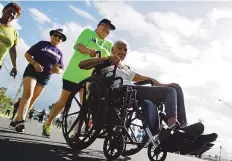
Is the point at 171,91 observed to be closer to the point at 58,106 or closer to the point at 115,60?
the point at 115,60

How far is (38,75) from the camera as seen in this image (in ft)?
17.1

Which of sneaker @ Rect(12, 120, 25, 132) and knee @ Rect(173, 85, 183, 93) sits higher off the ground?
knee @ Rect(173, 85, 183, 93)

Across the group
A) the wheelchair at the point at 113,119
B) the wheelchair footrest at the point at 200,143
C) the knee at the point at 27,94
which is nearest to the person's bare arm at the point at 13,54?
the knee at the point at 27,94

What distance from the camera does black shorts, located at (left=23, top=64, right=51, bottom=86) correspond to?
5090 mm

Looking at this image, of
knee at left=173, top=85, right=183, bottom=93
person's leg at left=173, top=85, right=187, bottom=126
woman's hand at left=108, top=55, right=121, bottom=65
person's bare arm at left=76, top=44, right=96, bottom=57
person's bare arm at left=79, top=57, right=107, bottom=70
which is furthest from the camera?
person's bare arm at left=76, top=44, right=96, bottom=57

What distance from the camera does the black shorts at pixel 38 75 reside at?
16.7 ft

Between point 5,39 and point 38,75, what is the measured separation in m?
0.81

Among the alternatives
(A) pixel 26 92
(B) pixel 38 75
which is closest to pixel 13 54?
(B) pixel 38 75

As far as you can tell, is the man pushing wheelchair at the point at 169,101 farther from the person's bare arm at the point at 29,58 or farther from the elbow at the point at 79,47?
the person's bare arm at the point at 29,58

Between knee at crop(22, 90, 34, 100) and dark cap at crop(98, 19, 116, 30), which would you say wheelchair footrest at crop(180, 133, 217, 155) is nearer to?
dark cap at crop(98, 19, 116, 30)

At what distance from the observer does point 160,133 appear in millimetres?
2879

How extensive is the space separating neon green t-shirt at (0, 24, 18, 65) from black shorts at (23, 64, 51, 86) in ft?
1.46

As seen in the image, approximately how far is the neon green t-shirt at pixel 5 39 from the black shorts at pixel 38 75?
0.45 meters

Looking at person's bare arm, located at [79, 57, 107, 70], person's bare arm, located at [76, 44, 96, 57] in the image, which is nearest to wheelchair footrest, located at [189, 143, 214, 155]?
person's bare arm, located at [79, 57, 107, 70]
